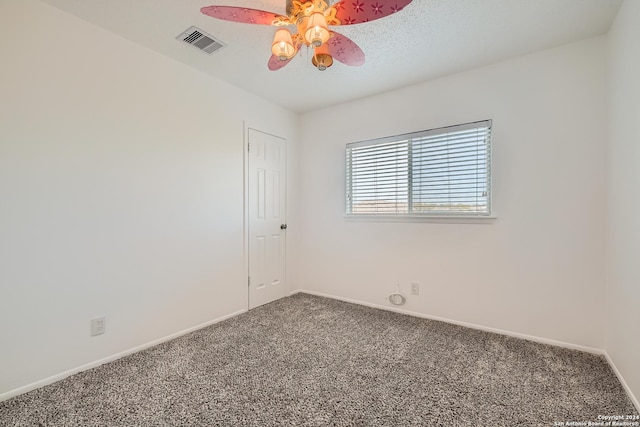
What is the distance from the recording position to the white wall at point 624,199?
1.64m

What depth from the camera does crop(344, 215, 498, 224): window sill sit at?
2.61 metres

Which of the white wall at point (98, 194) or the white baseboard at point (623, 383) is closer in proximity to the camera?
the white baseboard at point (623, 383)

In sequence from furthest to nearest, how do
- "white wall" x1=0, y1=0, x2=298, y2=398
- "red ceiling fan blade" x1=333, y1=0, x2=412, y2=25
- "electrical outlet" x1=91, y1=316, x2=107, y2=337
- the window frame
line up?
the window frame → "electrical outlet" x1=91, y1=316, x2=107, y2=337 → "white wall" x1=0, y1=0, x2=298, y2=398 → "red ceiling fan blade" x1=333, y1=0, x2=412, y2=25

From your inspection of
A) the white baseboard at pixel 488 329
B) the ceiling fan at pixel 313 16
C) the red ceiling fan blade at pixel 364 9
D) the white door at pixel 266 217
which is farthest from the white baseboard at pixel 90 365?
the red ceiling fan blade at pixel 364 9

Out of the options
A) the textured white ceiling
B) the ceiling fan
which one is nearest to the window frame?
the textured white ceiling

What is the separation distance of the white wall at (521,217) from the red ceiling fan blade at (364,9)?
166 cm

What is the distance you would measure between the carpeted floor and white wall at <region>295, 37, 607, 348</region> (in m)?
0.33

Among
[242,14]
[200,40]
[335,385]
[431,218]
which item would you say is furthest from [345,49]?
[335,385]

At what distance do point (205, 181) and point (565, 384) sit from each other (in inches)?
125

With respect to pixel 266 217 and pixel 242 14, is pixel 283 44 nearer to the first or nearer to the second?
pixel 242 14

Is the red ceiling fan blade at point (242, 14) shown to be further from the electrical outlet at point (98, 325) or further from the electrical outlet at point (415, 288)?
the electrical outlet at point (415, 288)

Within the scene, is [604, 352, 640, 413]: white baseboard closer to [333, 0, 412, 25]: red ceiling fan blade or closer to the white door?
[333, 0, 412, 25]: red ceiling fan blade

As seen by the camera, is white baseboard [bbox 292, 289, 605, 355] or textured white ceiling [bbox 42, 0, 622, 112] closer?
textured white ceiling [bbox 42, 0, 622, 112]

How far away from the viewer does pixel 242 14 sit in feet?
4.80
